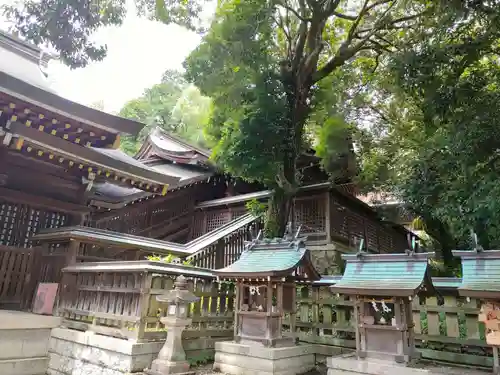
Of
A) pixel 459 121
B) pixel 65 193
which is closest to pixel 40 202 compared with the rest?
pixel 65 193

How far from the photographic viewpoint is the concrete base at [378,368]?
5.04m

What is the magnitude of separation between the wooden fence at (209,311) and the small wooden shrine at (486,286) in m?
0.89

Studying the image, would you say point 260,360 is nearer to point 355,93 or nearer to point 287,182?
point 287,182

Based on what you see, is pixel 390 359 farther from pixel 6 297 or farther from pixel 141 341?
pixel 6 297

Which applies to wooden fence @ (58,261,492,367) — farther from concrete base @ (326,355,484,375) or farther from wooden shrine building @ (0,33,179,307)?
wooden shrine building @ (0,33,179,307)

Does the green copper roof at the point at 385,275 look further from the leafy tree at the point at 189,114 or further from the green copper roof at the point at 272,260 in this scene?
the leafy tree at the point at 189,114

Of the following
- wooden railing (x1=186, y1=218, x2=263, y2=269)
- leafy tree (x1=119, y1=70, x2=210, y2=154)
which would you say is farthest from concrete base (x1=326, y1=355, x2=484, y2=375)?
leafy tree (x1=119, y1=70, x2=210, y2=154)

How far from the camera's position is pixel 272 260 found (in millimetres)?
6746

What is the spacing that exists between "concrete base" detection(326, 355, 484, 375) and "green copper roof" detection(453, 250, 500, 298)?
3.81ft

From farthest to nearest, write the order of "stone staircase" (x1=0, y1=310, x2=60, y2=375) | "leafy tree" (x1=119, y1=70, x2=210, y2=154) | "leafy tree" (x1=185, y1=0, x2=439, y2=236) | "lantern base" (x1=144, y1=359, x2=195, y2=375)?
"leafy tree" (x1=119, y1=70, x2=210, y2=154)
"leafy tree" (x1=185, y1=0, x2=439, y2=236)
"stone staircase" (x1=0, y1=310, x2=60, y2=375)
"lantern base" (x1=144, y1=359, x2=195, y2=375)

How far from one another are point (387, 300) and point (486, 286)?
1.34 metres

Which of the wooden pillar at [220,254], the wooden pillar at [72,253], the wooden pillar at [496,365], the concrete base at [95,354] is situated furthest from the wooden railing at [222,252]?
the wooden pillar at [496,365]

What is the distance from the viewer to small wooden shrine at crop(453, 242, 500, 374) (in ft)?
15.9

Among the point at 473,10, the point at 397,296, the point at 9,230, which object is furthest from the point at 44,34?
the point at 473,10
